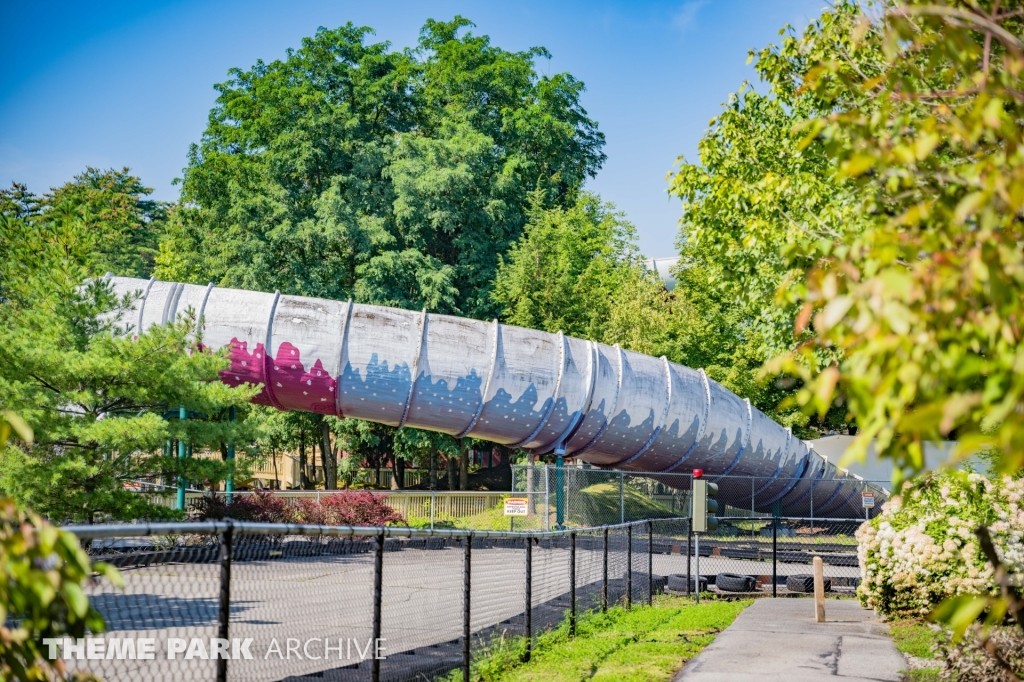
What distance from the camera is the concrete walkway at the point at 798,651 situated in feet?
32.6

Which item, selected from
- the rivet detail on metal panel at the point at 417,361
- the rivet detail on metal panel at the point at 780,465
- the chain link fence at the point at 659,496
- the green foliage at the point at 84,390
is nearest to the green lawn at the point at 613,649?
the green foliage at the point at 84,390

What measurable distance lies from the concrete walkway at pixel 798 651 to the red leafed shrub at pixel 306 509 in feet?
40.4

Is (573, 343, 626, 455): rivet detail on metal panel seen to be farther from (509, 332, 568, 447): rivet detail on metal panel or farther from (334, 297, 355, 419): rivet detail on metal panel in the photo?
(334, 297, 355, 419): rivet detail on metal panel

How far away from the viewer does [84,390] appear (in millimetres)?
16078

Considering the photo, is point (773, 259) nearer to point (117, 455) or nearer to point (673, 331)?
point (117, 455)

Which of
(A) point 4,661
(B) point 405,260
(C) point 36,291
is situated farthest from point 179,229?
(A) point 4,661

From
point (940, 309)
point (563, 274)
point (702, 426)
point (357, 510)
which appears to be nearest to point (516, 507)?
point (357, 510)

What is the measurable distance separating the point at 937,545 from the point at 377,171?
116 feet

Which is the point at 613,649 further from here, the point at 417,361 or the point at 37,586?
the point at 417,361

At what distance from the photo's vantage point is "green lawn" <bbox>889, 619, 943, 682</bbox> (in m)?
9.84

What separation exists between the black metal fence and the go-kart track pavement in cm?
2

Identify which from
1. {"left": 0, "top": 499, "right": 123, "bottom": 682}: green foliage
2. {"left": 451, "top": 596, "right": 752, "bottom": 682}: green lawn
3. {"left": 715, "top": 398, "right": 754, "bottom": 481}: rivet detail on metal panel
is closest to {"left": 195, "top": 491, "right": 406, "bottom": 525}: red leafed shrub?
{"left": 715, "top": 398, "right": 754, "bottom": 481}: rivet detail on metal panel

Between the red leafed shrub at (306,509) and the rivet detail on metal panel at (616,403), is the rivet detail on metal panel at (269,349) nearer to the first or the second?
the red leafed shrub at (306,509)

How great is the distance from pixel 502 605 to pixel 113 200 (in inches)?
2213
